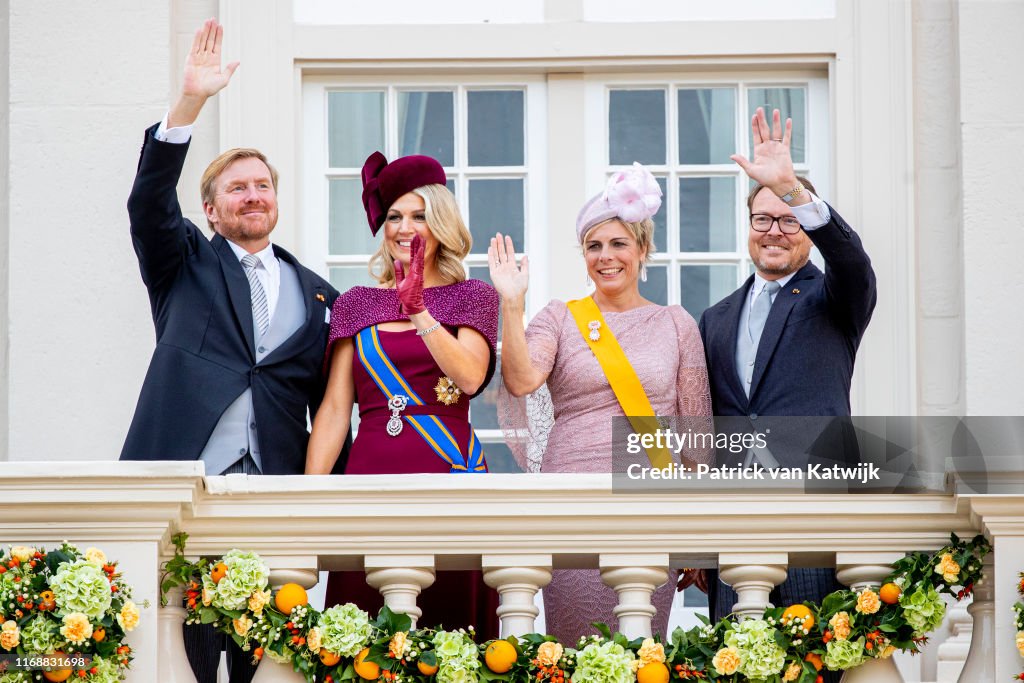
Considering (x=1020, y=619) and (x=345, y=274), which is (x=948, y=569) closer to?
(x=1020, y=619)

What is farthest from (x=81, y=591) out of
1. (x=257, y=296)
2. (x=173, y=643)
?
(x=257, y=296)

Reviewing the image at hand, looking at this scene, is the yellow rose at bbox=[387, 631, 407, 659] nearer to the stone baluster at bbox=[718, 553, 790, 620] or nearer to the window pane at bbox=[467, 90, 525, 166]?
the stone baluster at bbox=[718, 553, 790, 620]

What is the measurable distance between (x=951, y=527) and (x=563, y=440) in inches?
54.1

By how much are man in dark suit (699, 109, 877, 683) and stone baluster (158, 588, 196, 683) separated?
4.93ft

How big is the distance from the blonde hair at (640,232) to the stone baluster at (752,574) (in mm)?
1410

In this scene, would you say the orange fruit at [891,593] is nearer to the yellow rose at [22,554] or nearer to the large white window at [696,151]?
the yellow rose at [22,554]

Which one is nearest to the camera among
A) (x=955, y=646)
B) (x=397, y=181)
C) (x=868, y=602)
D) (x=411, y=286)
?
(x=868, y=602)

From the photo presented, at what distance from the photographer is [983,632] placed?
4227 millimetres

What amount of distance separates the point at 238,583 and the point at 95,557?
328mm

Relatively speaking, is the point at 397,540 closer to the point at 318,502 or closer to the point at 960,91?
the point at 318,502

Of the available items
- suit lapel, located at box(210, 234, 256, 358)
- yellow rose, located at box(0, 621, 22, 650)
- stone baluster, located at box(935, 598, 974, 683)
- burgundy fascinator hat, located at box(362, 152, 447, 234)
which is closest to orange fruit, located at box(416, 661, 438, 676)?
yellow rose, located at box(0, 621, 22, 650)

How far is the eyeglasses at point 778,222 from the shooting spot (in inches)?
215

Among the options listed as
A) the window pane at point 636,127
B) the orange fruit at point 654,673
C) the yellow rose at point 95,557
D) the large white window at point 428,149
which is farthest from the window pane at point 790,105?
the yellow rose at point 95,557

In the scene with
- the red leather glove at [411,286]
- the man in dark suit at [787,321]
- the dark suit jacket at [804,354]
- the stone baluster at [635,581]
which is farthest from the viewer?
the dark suit jacket at [804,354]
